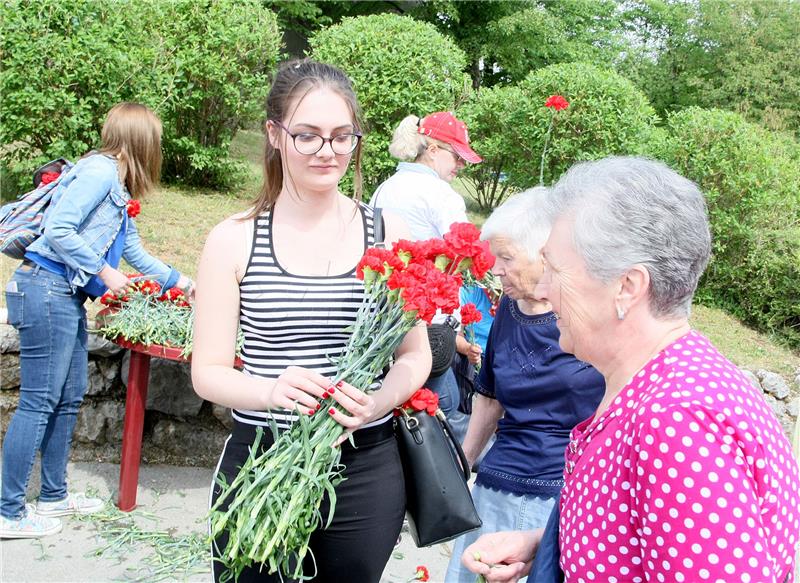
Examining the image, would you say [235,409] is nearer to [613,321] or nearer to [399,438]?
[399,438]

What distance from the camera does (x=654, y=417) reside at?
4.01 ft

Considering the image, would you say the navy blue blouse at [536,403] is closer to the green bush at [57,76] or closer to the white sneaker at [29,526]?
the white sneaker at [29,526]

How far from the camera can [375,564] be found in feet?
7.12

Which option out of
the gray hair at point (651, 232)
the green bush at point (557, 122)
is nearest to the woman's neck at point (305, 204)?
the gray hair at point (651, 232)

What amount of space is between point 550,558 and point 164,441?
12.2 ft

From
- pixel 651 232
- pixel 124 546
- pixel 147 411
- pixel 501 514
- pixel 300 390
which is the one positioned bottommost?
pixel 124 546

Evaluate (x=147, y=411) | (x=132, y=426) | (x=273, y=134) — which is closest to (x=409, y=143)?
(x=132, y=426)

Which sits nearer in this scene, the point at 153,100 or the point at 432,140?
the point at 432,140

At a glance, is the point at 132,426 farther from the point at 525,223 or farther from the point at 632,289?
the point at 632,289

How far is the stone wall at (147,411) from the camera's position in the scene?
15.3ft

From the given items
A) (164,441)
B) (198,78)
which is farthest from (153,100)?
(164,441)

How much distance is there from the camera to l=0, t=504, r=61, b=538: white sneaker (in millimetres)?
3711

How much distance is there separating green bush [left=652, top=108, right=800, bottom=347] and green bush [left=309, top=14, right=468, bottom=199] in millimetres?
2799

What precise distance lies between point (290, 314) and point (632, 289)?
975 millimetres
